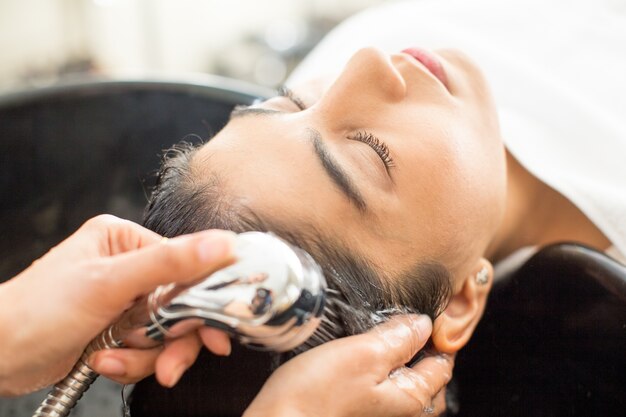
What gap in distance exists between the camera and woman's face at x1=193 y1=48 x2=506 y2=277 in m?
0.66

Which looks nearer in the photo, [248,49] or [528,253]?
[528,253]

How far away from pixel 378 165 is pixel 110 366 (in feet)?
1.12

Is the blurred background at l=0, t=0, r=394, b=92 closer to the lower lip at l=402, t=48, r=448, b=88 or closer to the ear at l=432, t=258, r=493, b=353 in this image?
the lower lip at l=402, t=48, r=448, b=88

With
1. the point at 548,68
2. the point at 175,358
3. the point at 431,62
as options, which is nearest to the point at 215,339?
the point at 175,358

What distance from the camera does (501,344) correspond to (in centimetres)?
84

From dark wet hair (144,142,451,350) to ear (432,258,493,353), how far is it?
3 centimetres

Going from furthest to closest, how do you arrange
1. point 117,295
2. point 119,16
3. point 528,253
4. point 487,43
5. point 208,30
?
point 208,30 → point 119,16 → point 487,43 → point 528,253 → point 117,295

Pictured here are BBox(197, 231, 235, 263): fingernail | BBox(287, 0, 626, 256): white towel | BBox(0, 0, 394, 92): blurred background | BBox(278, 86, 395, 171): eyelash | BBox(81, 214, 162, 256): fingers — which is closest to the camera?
BBox(197, 231, 235, 263): fingernail

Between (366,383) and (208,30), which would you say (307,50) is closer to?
(208,30)

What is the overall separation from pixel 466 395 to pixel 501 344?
10cm

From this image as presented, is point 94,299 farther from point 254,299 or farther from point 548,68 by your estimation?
point 548,68

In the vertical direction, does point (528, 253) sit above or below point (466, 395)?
above

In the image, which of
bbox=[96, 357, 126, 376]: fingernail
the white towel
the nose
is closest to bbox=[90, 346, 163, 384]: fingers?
bbox=[96, 357, 126, 376]: fingernail

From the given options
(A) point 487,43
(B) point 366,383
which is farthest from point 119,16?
(B) point 366,383
